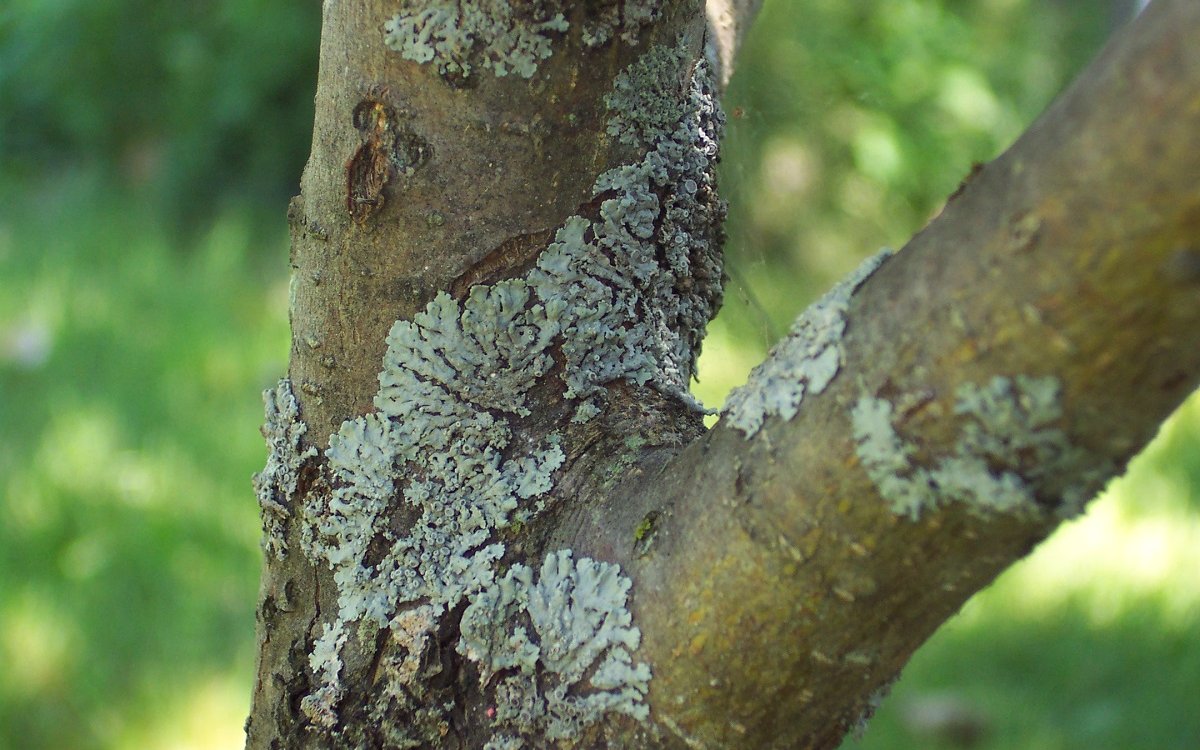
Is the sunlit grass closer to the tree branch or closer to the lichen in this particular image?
the tree branch

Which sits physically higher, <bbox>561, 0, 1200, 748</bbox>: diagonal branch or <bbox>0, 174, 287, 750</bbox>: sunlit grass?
<bbox>0, 174, 287, 750</bbox>: sunlit grass

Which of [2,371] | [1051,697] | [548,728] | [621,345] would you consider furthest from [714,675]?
[2,371]

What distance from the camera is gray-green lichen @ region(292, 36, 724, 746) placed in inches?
28.8

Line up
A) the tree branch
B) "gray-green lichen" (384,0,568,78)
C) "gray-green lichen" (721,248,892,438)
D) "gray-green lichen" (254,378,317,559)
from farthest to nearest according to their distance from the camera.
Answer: the tree branch
"gray-green lichen" (254,378,317,559)
"gray-green lichen" (384,0,568,78)
"gray-green lichen" (721,248,892,438)

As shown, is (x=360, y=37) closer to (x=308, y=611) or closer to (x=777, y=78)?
(x=308, y=611)

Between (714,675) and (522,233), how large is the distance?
330 mm

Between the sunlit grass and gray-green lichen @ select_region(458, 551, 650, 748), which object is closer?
gray-green lichen @ select_region(458, 551, 650, 748)

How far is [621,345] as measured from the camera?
80 cm

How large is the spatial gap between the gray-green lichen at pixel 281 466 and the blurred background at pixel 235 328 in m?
0.57

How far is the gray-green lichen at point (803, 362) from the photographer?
56 cm

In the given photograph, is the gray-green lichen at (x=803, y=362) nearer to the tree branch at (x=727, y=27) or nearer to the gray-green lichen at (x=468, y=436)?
the gray-green lichen at (x=468, y=436)

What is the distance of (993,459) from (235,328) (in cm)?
279

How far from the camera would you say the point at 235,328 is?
2996mm

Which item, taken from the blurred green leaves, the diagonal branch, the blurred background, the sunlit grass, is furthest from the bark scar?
the blurred green leaves
